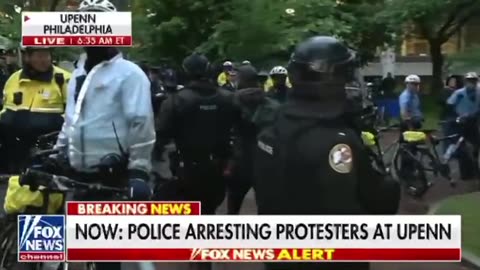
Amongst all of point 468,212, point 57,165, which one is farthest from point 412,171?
point 57,165

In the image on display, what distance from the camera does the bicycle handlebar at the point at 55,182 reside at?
17.7 feet

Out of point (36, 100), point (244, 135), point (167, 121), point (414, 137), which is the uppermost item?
point (36, 100)

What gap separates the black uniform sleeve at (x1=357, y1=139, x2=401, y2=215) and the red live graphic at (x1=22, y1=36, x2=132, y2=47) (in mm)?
3304

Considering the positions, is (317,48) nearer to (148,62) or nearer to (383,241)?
(383,241)

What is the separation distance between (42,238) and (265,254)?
168 centimetres

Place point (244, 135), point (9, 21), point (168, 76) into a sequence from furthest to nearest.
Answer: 1. point (9, 21)
2. point (168, 76)
3. point (244, 135)

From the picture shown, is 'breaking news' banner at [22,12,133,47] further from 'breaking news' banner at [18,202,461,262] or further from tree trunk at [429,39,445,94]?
tree trunk at [429,39,445,94]

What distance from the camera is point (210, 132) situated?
824cm

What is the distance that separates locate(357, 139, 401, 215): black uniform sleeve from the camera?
358cm

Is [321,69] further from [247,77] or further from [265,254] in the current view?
[247,77]

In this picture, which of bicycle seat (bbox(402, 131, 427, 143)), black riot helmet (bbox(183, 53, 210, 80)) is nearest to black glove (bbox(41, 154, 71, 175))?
black riot helmet (bbox(183, 53, 210, 80))

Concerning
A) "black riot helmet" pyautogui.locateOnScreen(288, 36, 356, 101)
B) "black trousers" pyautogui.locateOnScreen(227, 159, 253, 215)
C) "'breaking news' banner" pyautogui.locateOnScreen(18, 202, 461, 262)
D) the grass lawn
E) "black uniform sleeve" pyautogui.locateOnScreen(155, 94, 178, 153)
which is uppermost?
"black riot helmet" pyautogui.locateOnScreen(288, 36, 356, 101)

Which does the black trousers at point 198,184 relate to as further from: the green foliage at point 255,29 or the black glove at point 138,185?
the black glove at point 138,185

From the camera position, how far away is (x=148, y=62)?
787 inches
